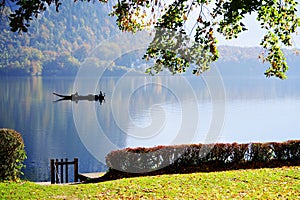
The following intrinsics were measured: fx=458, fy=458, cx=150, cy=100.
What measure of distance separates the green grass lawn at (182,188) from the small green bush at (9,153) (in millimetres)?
632

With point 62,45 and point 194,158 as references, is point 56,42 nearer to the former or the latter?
point 62,45

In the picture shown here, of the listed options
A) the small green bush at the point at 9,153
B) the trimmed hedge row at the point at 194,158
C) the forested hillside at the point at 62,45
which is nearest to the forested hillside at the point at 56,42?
the forested hillside at the point at 62,45

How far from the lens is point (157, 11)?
798 centimetres

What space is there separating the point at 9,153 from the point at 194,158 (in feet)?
17.5

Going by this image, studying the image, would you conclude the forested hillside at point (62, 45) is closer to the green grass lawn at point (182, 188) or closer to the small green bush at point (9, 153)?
the small green bush at point (9, 153)

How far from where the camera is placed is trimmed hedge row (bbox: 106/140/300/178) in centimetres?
1341

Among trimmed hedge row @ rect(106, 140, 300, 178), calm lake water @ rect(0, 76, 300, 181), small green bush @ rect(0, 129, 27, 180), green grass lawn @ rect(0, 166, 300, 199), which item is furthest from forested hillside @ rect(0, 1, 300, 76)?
green grass lawn @ rect(0, 166, 300, 199)

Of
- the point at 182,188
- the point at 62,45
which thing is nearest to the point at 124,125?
the point at 182,188

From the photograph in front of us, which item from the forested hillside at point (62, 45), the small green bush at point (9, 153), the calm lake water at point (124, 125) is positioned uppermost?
the forested hillside at point (62, 45)

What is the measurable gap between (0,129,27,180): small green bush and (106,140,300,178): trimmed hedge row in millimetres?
2792

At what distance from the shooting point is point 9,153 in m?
11.6

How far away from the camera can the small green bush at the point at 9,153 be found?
37.4ft

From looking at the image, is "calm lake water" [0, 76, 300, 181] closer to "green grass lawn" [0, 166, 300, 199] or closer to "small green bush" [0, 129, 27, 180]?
"small green bush" [0, 129, 27, 180]

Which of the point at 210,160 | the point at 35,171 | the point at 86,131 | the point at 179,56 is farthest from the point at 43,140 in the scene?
the point at 179,56
